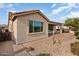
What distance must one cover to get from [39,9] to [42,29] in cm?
35

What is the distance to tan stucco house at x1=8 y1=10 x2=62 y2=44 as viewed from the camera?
5621 millimetres

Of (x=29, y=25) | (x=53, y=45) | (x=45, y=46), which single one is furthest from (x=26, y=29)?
(x=53, y=45)

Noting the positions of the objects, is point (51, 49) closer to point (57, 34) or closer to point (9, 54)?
point (57, 34)

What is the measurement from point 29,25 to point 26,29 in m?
0.09

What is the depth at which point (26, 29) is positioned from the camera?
5.69 m

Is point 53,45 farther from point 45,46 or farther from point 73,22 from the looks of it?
point 73,22

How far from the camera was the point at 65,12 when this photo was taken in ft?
18.6

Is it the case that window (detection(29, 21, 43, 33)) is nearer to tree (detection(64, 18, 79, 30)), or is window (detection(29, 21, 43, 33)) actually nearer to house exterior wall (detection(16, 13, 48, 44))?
house exterior wall (detection(16, 13, 48, 44))

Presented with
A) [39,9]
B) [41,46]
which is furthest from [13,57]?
[39,9]

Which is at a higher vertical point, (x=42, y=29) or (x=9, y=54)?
(x=42, y=29)

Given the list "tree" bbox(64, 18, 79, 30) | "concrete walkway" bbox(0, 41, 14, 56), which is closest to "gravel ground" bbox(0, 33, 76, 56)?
"concrete walkway" bbox(0, 41, 14, 56)

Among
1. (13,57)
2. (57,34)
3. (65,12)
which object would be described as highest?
(65,12)

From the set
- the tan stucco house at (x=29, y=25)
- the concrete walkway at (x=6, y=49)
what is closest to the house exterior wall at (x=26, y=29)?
the tan stucco house at (x=29, y=25)

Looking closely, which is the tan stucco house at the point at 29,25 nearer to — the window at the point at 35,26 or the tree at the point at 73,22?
the window at the point at 35,26
